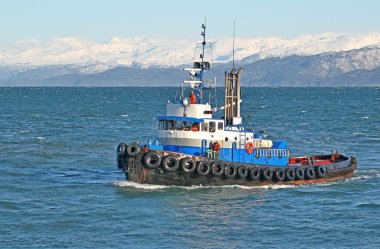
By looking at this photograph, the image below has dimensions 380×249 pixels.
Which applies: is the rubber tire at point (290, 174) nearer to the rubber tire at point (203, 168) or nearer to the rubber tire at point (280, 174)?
the rubber tire at point (280, 174)

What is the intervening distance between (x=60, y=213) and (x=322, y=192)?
13956 mm

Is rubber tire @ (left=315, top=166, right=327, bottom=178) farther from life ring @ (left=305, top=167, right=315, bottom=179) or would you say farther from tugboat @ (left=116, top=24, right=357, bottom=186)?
life ring @ (left=305, top=167, right=315, bottom=179)

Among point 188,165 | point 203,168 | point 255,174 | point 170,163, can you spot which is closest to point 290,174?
point 255,174

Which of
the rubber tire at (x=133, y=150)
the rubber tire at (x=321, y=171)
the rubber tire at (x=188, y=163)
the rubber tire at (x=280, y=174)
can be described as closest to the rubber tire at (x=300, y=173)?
the rubber tire at (x=280, y=174)

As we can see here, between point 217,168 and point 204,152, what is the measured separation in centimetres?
121

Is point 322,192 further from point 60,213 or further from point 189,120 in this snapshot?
point 60,213

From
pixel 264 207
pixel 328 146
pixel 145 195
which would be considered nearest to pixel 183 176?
pixel 145 195

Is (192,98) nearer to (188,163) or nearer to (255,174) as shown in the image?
(188,163)

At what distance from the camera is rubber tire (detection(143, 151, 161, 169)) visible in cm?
4238

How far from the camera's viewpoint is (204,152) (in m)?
43.8

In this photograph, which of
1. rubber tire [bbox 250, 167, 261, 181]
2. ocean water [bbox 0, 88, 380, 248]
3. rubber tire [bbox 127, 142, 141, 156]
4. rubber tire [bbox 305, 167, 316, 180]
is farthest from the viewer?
rubber tire [bbox 305, 167, 316, 180]

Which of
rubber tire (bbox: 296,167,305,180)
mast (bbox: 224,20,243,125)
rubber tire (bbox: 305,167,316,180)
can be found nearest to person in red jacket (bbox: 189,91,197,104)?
mast (bbox: 224,20,243,125)

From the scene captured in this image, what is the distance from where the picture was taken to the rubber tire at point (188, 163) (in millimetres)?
42438

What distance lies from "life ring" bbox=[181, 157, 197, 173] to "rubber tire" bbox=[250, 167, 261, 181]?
3.17 m
